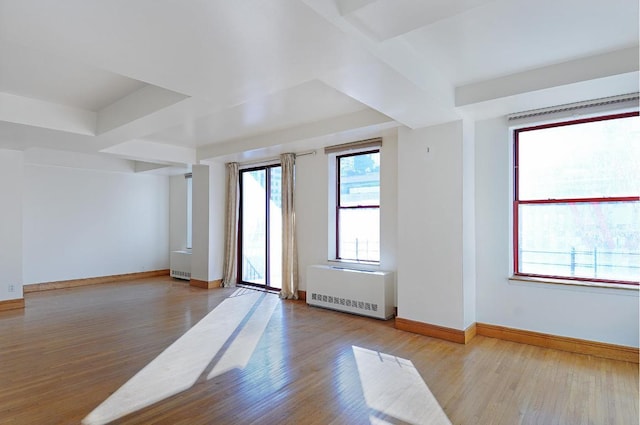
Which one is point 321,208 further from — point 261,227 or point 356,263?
point 261,227

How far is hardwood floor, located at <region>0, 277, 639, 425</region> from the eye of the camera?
8.38 ft

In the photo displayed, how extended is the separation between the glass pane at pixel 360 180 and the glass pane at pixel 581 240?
2.10m

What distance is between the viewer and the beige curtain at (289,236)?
6258mm

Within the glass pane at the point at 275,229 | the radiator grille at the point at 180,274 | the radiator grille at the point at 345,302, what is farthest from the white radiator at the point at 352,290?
the radiator grille at the point at 180,274

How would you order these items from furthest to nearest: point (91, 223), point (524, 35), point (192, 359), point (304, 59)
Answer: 1. point (91, 223)
2. point (192, 359)
3. point (524, 35)
4. point (304, 59)

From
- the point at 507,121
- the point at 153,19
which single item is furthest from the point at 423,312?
the point at 153,19

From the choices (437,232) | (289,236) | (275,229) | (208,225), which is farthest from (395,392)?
(208,225)

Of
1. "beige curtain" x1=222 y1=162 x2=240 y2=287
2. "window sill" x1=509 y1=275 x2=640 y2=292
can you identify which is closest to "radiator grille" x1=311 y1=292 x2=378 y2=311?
"window sill" x1=509 y1=275 x2=640 y2=292

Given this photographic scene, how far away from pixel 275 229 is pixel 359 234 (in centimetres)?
194

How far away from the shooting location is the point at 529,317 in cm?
396

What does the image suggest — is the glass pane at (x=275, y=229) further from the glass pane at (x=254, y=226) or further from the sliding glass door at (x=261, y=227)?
the glass pane at (x=254, y=226)

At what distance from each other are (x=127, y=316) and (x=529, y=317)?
17.3 ft

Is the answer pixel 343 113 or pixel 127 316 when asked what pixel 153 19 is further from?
pixel 127 316

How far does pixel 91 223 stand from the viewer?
806cm
